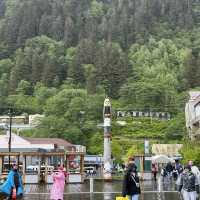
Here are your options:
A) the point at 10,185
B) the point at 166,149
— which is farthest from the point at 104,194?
the point at 166,149

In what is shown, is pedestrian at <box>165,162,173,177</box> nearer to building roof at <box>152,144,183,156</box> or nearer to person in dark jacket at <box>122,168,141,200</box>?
person in dark jacket at <box>122,168,141,200</box>

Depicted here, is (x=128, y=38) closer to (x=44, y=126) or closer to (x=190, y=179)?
(x=44, y=126)

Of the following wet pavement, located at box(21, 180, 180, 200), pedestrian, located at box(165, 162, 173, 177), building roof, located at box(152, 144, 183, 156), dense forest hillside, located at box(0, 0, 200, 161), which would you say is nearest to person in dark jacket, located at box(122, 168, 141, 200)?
wet pavement, located at box(21, 180, 180, 200)

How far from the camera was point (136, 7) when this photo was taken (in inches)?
7500

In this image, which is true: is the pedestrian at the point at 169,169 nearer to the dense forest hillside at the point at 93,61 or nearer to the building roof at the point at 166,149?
the building roof at the point at 166,149

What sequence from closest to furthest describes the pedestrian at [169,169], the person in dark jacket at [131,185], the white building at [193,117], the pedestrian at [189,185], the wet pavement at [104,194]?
the person in dark jacket at [131,185] → the pedestrian at [189,185] → the wet pavement at [104,194] → the pedestrian at [169,169] → the white building at [193,117]

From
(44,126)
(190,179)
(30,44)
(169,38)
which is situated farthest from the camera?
(169,38)

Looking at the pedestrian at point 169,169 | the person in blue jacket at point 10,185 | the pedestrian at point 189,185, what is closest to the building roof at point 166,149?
the pedestrian at point 169,169

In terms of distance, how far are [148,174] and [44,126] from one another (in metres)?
55.2

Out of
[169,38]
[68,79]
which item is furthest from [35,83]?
[169,38]

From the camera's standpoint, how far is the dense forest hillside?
11250 centimetres

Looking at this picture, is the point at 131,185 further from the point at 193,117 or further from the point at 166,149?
the point at 193,117

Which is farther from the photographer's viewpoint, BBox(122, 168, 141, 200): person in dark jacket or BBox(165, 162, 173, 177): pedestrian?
BBox(165, 162, 173, 177): pedestrian

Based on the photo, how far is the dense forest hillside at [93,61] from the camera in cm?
11250
